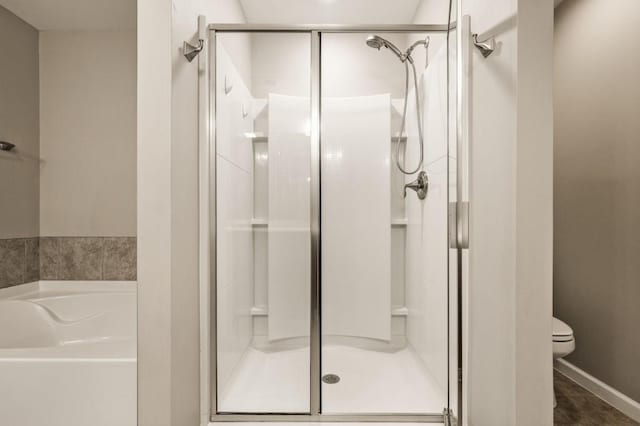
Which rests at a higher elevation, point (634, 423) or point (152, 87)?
point (152, 87)

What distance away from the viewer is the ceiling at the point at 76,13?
2068 millimetres

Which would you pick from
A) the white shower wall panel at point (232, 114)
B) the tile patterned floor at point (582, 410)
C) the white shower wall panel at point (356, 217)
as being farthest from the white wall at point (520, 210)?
the white shower wall panel at point (232, 114)

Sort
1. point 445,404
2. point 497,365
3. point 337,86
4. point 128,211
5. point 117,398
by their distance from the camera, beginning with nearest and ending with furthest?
point 117,398, point 497,365, point 445,404, point 337,86, point 128,211

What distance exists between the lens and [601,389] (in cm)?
220

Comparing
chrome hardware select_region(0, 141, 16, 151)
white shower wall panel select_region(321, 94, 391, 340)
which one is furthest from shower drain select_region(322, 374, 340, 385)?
chrome hardware select_region(0, 141, 16, 151)

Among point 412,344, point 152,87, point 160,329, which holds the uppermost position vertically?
point 152,87

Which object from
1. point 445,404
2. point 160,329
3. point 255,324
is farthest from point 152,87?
point 445,404

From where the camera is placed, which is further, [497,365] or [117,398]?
[497,365]

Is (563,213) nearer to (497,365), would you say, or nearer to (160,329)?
(497,365)

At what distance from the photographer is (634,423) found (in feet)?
6.31

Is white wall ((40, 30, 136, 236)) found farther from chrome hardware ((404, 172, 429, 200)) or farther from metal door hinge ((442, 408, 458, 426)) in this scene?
metal door hinge ((442, 408, 458, 426))

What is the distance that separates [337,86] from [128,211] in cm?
163

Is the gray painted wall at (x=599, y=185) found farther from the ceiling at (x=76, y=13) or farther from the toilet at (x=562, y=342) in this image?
the ceiling at (x=76, y=13)

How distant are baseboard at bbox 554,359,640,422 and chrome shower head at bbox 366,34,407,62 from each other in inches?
91.6
